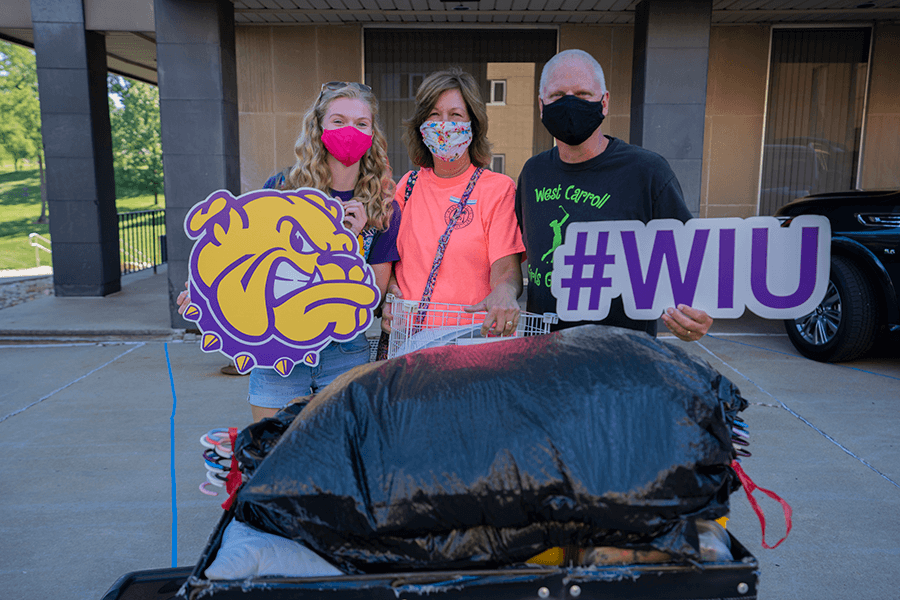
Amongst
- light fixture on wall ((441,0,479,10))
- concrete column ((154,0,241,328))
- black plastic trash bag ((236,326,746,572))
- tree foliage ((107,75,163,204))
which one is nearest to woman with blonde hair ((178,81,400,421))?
black plastic trash bag ((236,326,746,572))

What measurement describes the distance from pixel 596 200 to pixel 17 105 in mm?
39266

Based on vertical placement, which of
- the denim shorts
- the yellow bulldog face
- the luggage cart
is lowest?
the luggage cart

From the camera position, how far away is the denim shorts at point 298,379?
2.17 m

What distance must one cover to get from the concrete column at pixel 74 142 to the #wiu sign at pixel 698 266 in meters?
9.61

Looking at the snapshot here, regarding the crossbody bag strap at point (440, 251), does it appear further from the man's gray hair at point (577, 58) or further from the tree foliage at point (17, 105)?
the tree foliage at point (17, 105)

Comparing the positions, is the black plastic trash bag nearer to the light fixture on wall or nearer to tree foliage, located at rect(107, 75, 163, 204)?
the light fixture on wall

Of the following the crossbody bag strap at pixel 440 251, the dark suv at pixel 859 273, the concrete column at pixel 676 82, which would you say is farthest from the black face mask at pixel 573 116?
the concrete column at pixel 676 82

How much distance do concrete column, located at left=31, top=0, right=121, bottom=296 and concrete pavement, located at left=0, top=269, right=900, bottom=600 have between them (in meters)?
2.42

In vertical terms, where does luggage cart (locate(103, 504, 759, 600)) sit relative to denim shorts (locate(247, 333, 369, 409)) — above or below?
below

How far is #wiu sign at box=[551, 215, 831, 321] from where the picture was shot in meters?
1.65

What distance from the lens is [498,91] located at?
30.9 ft

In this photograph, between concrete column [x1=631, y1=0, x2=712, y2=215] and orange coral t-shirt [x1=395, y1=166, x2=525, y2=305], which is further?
concrete column [x1=631, y1=0, x2=712, y2=215]

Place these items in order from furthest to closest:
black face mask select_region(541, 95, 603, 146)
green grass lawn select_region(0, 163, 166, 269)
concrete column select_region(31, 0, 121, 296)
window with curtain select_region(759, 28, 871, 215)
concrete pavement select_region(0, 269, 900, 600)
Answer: green grass lawn select_region(0, 163, 166, 269) → window with curtain select_region(759, 28, 871, 215) → concrete column select_region(31, 0, 121, 296) → concrete pavement select_region(0, 269, 900, 600) → black face mask select_region(541, 95, 603, 146)

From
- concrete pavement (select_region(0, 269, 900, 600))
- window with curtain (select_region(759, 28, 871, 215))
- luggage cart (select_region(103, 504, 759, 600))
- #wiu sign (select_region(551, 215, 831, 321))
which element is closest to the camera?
luggage cart (select_region(103, 504, 759, 600))
